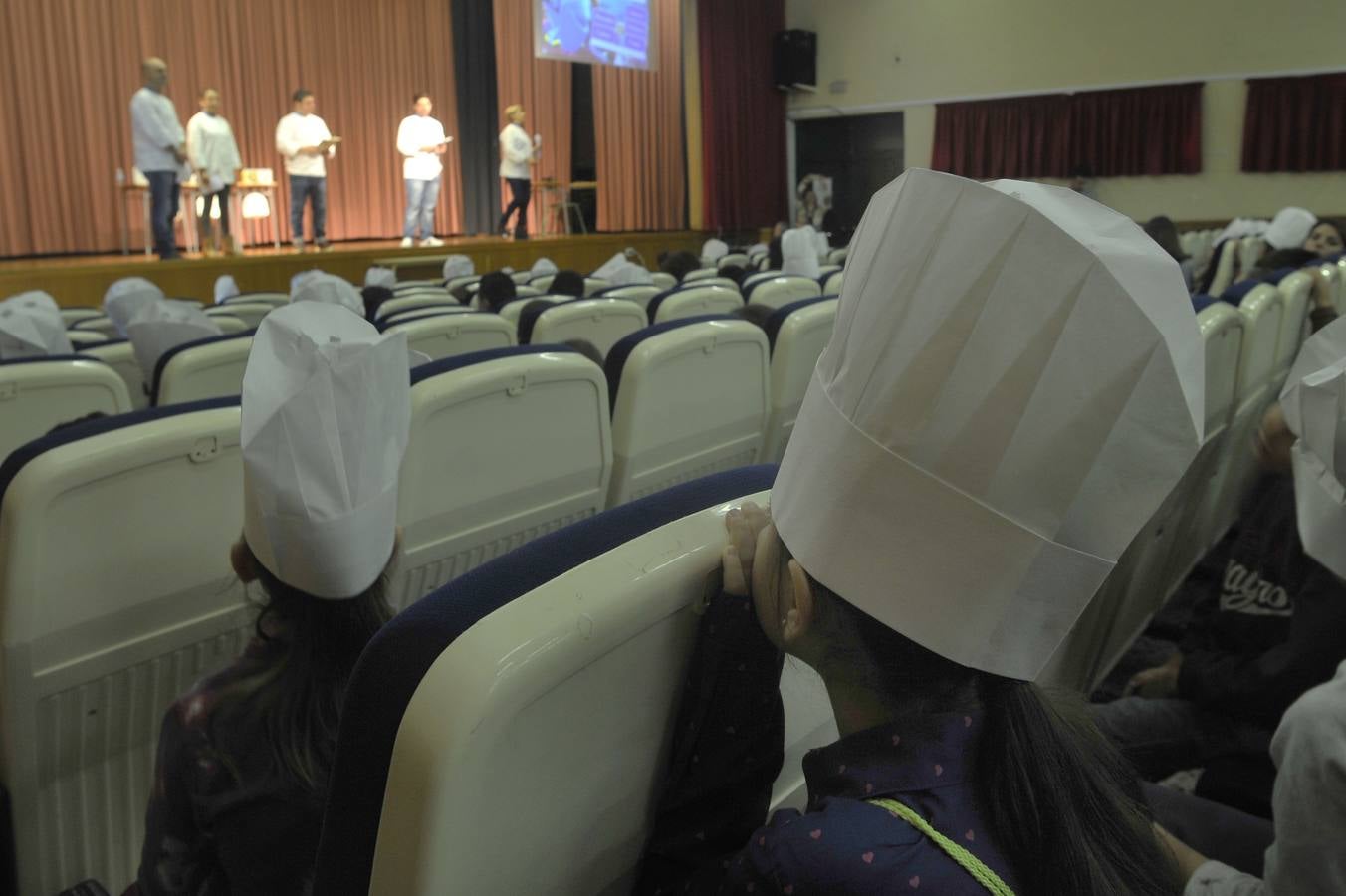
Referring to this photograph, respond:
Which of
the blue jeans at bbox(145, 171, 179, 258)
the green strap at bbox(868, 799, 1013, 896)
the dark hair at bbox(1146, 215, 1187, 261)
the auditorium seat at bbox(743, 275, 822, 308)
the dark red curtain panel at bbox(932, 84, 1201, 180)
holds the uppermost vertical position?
the dark red curtain panel at bbox(932, 84, 1201, 180)

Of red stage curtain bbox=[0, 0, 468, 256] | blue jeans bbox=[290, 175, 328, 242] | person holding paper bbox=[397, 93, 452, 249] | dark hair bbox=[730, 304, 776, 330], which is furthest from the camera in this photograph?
person holding paper bbox=[397, 93, 452, 249]

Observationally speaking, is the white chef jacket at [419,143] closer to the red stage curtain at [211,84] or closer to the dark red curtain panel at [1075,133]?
the red stage curtain at [211,84]

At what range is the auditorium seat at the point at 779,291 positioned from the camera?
12.1 ft

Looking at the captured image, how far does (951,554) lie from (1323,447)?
75 centimetres

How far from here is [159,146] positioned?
7.55 metres

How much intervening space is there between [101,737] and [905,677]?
3.41 ft

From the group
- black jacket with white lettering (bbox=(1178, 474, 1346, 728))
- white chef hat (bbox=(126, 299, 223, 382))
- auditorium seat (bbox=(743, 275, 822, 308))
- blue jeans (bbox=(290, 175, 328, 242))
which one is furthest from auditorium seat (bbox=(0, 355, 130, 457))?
blue jeans (bbox=(290, 175, 328, 242))

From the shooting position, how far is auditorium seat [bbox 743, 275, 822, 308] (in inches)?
145

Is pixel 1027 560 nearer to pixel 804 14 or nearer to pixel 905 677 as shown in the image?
pixel 905 677

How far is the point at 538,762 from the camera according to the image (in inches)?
20.9

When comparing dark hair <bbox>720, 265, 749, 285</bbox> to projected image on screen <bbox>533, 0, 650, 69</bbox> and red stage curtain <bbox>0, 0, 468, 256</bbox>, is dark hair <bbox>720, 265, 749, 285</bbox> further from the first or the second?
red stage curtain <bbox>0, 0, 468, 256</bbox>

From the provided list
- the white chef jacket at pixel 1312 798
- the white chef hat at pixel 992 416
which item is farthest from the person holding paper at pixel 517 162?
the white chef hat at pixel 992 416

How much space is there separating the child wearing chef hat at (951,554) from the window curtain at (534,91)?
11556 millimetres

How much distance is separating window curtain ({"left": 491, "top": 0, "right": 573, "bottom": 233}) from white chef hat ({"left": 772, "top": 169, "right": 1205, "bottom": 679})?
455 inches
